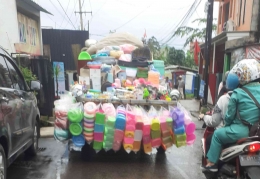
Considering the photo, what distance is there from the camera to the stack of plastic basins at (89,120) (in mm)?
4645

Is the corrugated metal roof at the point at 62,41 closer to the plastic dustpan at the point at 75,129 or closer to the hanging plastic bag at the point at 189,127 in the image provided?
the plastic dustpan at the point at 75,129

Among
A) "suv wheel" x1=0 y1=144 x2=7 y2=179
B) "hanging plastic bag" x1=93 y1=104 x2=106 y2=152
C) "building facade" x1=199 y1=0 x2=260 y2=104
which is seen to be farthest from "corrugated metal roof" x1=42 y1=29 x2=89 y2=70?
"suv wheel" x1=0 y1=144 x2=7 y2=179

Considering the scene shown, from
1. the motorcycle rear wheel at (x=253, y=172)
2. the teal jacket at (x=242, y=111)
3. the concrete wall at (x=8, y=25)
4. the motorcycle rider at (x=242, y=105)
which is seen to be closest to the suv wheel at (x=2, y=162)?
the motorcycle rider at (x=242, y=105)

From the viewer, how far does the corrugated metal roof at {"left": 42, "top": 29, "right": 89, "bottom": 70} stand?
64.5 feet

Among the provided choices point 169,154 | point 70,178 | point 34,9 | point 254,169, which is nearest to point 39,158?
point 70,178

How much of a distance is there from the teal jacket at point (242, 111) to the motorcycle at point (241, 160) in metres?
0.10

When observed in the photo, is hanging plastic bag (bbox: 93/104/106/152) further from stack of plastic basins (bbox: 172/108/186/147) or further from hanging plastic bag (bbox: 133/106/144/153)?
stack of plastic basins (bbox: 172/108/186/147)

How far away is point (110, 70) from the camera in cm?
588

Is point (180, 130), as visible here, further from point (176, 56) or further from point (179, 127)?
point (176, 56)

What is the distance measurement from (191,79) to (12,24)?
13.8 meters

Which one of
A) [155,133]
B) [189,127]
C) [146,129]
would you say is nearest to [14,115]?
[146,129]

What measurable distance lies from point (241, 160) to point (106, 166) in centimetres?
272

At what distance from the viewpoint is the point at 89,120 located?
183 inches

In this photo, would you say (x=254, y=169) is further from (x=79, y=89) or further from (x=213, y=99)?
(x=213, y=99)
